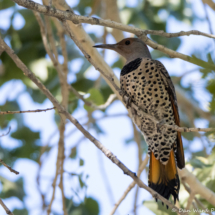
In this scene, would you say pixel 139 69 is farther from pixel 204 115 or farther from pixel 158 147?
pixel 204 115

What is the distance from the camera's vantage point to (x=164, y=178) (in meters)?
3.12

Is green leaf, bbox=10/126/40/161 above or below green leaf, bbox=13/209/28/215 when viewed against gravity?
above

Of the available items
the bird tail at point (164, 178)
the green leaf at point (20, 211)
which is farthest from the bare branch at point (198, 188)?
the green leaf at point (20, 211)

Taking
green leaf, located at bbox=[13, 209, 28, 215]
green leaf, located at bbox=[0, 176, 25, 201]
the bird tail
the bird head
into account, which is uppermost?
the bird head

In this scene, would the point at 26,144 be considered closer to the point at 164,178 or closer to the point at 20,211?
the point at 20,211

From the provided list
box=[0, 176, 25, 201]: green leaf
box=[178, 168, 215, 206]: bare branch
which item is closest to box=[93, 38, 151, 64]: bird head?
box=[178, 168, 215, 206]: bare branch

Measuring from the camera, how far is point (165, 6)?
4.67 m

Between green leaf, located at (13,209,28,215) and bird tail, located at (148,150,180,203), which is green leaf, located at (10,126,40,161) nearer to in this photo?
green leaf, located at (13,209,28,215)

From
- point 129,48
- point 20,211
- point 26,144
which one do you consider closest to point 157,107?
point 129,48

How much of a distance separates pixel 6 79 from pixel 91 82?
1059 millimetres

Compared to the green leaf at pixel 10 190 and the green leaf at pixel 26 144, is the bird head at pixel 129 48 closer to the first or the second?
the green leaf at pixel 26 144

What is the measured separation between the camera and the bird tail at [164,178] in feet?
9.98

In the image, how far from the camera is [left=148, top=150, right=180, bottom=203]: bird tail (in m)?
3.04

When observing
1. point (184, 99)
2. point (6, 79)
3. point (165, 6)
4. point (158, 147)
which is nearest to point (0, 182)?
point (6, 79)
